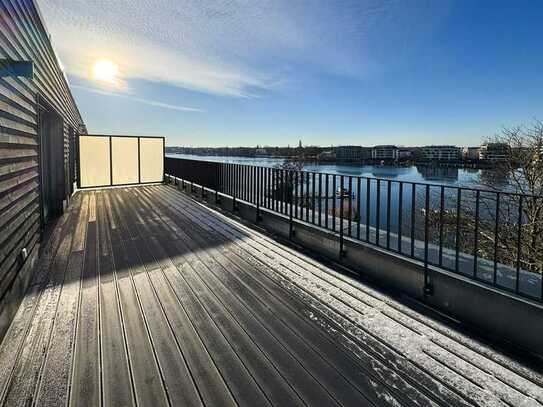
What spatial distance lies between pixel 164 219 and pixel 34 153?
2006 millimetres

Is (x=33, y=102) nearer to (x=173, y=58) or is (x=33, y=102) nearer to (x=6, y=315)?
(x=6, y=315)

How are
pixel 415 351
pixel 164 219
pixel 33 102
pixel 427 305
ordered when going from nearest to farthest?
pixel 415 351
pixel 427 305
pixel 33 102
pixel 164 219

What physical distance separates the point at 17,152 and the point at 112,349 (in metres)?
2.04

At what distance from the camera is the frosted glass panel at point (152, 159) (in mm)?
11117

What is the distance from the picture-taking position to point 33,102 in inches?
137

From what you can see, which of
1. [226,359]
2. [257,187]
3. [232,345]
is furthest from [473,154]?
[226,359]

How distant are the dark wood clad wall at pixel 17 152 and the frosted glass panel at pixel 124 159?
7.13 metres

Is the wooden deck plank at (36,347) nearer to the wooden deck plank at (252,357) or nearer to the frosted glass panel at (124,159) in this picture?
the wooden deck plank at (252,357)

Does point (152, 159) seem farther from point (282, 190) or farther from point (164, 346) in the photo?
point (164, 346)

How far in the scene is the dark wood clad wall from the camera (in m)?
2.13

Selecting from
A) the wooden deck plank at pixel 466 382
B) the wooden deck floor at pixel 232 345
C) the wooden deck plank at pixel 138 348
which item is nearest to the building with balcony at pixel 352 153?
the wooden deck floor at pixel 232 345

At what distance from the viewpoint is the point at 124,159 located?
1071 centimetres

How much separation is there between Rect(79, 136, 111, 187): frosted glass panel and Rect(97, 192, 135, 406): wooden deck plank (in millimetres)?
8382

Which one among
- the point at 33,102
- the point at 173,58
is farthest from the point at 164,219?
the point at 173,58
